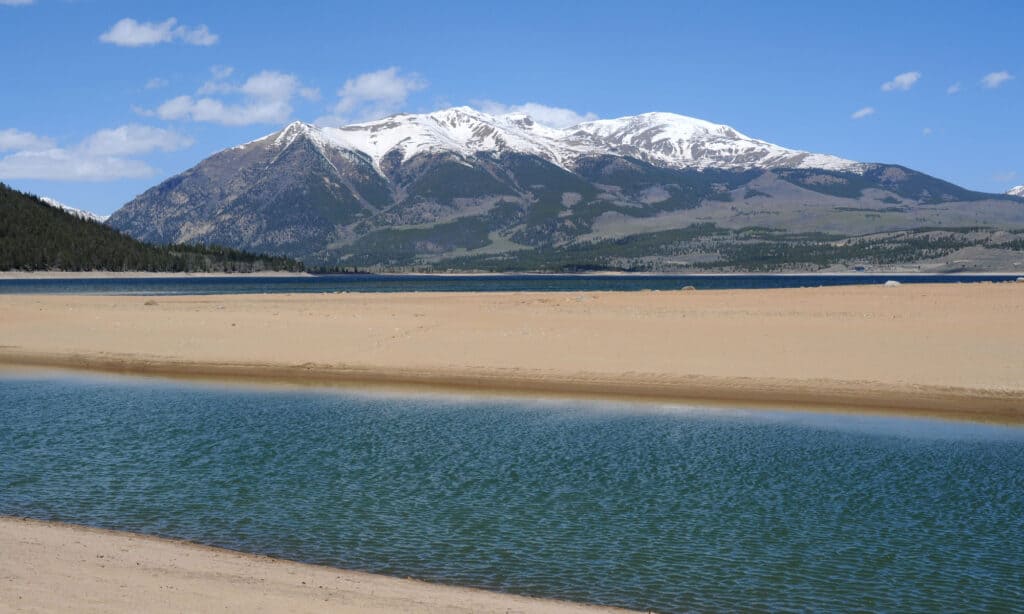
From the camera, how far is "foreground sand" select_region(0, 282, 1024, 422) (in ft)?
124

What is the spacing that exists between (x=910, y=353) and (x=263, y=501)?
3349cm

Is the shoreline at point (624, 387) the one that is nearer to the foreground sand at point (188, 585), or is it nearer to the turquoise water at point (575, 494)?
the turquoise water at point (575, 494)

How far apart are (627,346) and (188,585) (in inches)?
1358

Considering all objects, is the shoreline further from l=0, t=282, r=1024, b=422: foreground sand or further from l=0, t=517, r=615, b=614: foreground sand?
l=0, t=517, r=615, b=614: foreground sand

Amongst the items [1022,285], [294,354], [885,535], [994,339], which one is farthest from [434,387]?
[1022,285]

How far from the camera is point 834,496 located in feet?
75.7

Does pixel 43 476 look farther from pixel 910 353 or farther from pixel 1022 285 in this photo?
pixel 1022 285

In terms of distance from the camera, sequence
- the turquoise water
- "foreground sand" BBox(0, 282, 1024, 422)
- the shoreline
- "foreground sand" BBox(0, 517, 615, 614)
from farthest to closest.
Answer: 1. "foreground sand" BBox(0, 282, 1024, 422)
2. the shoreline
3. the turquoise water
4. "foreground sand" BBox(0, 517, 615, 614)

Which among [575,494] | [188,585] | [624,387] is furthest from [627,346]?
[188,585]

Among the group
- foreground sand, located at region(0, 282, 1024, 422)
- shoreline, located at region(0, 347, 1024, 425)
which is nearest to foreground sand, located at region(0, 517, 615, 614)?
shoreline, located at region(0, 347, 1024, 425)

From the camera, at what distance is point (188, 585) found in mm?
14656

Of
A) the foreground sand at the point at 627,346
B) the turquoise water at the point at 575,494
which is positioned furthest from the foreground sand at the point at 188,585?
the foreground sand at the point at 627,346

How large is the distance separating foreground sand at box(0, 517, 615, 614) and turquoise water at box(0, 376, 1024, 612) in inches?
44.8

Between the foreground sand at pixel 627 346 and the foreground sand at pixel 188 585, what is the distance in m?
24.6
